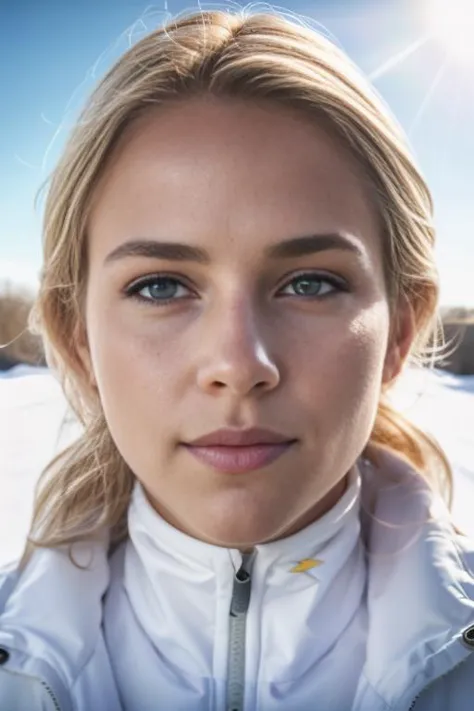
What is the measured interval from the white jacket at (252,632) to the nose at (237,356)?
0.96 ft

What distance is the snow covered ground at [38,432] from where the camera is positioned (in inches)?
80.9

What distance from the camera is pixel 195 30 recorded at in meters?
1.14

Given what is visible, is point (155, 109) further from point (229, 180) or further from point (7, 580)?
point (7, 580)

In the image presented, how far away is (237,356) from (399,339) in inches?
17.1

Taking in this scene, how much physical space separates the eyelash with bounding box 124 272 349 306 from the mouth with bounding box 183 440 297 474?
20 centimetres

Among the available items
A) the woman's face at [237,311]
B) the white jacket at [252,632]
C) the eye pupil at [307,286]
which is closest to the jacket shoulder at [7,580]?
the white jacket at [252,632]

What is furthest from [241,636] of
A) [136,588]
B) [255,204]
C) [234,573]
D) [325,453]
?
[255,204]

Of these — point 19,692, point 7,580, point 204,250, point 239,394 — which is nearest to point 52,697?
point 19,692

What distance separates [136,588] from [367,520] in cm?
40

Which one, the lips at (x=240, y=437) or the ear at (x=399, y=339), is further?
the ear at (x=399, y=339)

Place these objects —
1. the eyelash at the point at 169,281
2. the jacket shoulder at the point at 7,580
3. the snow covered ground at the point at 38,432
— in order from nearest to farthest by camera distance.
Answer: the eyelash at the point at 169,281 < the jacket shoulder at the point at 7,580 < the snow covered ground at the point at 38,432

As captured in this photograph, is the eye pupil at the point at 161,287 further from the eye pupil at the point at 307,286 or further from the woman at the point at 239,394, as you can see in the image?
the eye pupil at the point at 307,286

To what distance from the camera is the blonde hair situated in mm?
1037

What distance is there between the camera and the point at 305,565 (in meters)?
1.04
